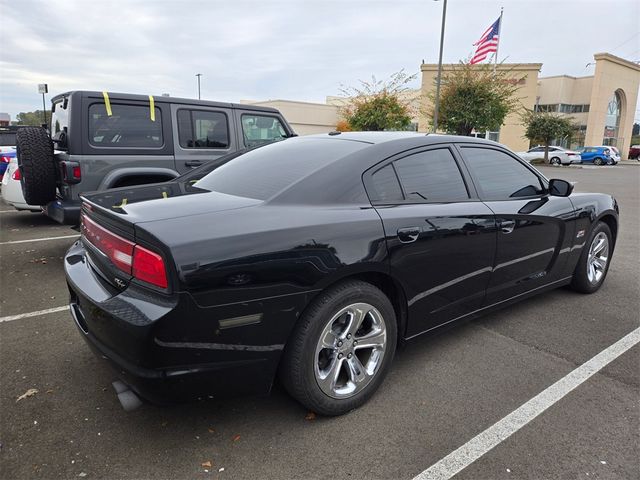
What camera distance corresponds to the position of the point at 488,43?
73.3ft

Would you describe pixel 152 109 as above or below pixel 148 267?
above

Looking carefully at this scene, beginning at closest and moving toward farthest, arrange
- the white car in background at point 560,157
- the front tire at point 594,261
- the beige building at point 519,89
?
the front tire at point 594,261 < the white car in background at point 560,157 < the beige building at point 519,89

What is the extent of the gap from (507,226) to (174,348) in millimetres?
2453

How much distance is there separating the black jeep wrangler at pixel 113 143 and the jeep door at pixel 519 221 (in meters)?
3.86

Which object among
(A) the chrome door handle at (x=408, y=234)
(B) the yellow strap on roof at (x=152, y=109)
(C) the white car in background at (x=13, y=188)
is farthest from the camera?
(C) the white car in background at (x=13, y=188)

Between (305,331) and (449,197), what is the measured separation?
1425mm

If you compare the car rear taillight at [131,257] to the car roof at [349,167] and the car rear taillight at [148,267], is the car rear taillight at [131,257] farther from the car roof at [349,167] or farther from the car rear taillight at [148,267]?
the car roof at [349,167]

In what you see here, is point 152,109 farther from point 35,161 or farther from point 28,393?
point 28,393

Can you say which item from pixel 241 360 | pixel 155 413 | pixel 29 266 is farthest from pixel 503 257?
pixel 29 266

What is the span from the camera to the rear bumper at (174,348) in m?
1.95

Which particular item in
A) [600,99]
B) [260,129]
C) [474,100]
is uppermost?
[600,99]

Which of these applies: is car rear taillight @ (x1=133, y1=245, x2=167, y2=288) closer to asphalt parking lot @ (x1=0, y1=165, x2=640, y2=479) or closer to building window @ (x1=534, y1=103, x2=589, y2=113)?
asphalt parking lot @ (x1=0, y1=165, x2=640, y2=479)

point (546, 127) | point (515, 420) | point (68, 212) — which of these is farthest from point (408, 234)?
point (546, 127)

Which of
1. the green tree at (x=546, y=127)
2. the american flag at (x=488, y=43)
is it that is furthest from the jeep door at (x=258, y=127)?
the green tree at (x=546, y=127)
